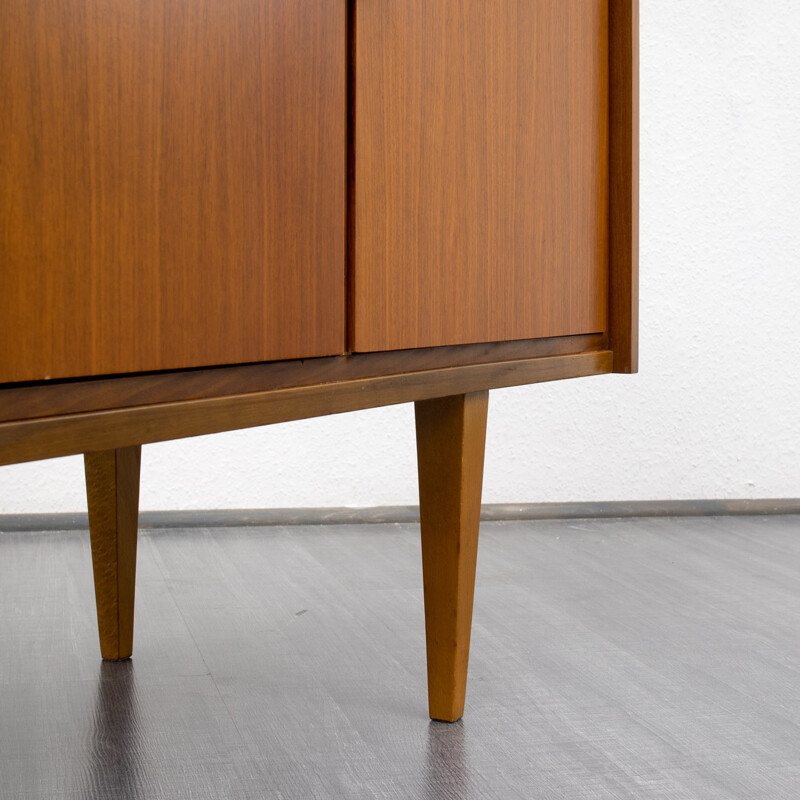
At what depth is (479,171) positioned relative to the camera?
66cm

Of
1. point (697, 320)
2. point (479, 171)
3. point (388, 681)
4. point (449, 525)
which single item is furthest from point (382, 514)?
point (479, 171)

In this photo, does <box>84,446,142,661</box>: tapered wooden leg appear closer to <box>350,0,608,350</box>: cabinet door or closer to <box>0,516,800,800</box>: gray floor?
<box>0,516,800,800</box>: gray floor

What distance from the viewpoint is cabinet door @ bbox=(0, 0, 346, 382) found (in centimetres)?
38

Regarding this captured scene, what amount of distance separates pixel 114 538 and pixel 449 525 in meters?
0.36

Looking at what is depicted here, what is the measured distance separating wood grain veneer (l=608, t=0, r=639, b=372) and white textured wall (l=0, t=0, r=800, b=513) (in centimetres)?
101

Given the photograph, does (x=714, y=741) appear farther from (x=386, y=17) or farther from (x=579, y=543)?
(x=579, y=543)

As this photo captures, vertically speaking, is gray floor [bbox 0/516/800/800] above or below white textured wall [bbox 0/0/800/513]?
below

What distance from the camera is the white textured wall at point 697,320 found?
1.84 metres

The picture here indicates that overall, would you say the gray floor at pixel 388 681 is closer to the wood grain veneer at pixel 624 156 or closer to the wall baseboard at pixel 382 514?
the wall baseboard at pixel 382 514

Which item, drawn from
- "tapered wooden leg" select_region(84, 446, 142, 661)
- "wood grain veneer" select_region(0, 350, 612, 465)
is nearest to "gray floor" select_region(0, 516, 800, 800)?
"tapered wooden leg" select_region(84, 446, 142, 661)

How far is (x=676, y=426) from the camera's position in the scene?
1.89 m

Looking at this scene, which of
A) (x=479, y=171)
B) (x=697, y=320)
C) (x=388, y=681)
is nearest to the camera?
(x=479, y=171)

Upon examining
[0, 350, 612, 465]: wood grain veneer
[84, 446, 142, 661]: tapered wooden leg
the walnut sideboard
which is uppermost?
the walnut sideboard

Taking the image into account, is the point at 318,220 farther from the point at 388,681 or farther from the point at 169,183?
the point at 388,681
